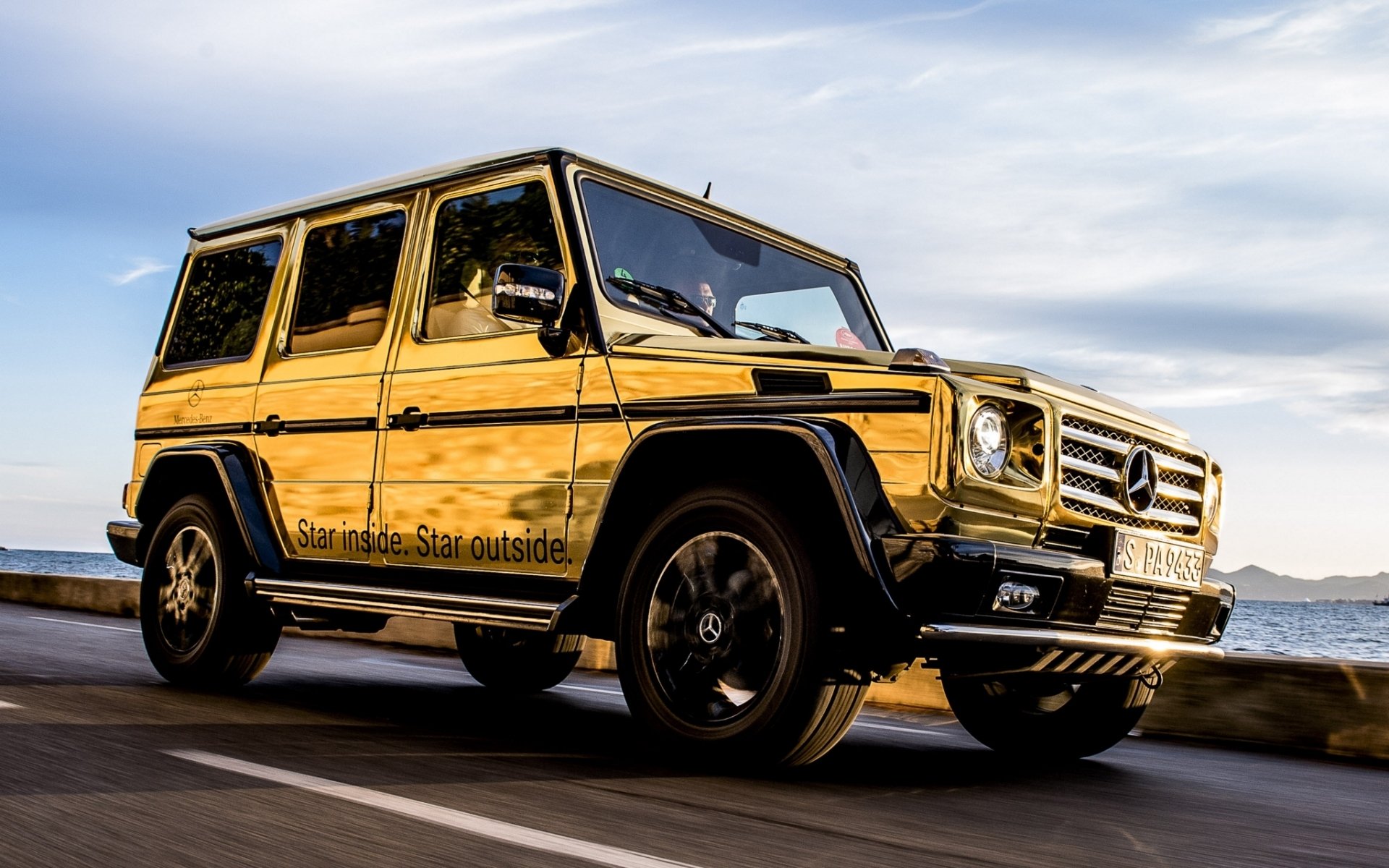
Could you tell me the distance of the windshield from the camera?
5664 millimetres

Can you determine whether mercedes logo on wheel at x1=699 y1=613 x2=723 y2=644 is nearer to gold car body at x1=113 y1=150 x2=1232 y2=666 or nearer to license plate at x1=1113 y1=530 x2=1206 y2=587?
Result: gold car body at x1=113 y1=150 x2=1232 y2=666

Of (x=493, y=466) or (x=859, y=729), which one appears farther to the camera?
(x=859, y=729)

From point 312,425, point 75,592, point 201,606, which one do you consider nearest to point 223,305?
point 312,425

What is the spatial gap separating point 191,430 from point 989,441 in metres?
4.51

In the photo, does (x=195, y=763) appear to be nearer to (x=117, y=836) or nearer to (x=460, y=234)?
(x=117, y=836)

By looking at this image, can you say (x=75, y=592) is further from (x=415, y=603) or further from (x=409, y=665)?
(x=415, y=603)

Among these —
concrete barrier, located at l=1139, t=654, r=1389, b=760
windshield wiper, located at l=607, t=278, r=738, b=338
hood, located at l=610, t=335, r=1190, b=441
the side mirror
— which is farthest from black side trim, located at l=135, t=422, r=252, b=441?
concrete barrier, located at l=1139, t=654, r=1389, b=760

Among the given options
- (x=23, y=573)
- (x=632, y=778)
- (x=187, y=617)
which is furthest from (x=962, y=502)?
(x=23, y=573)

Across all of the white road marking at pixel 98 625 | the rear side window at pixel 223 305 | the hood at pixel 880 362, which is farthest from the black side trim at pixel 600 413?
the white road marking at pixel 98 625

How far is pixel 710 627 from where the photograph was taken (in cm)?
473

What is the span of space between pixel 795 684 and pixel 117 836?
2021mm

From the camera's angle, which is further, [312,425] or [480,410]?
[312,425]

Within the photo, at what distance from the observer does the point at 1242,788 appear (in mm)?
5344

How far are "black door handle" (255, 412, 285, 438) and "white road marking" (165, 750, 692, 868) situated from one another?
235cm
